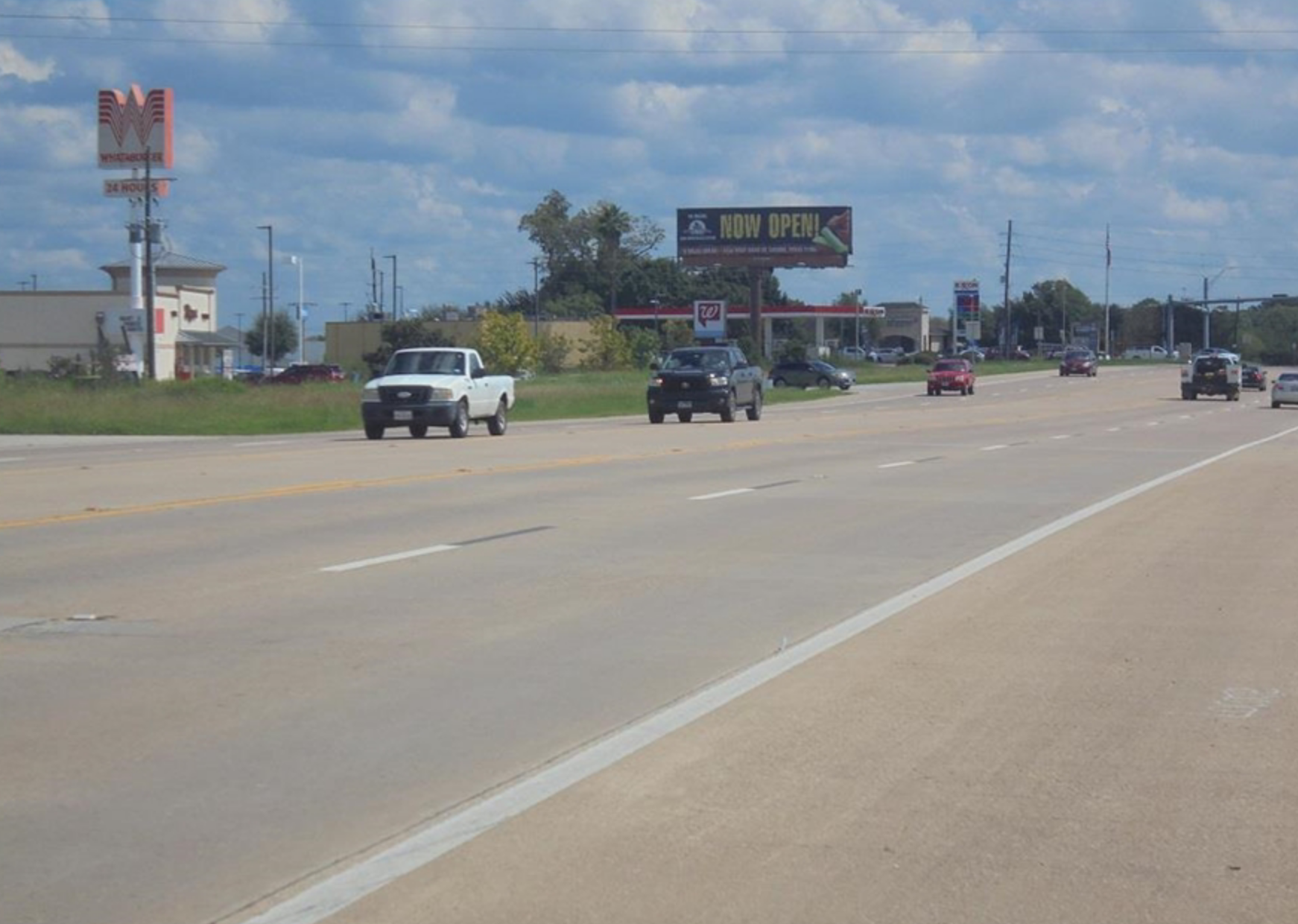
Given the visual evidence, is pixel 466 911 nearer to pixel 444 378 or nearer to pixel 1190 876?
pixel 1190 876

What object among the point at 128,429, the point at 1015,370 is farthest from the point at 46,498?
the point at 1015,370

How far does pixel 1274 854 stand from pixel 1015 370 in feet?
402


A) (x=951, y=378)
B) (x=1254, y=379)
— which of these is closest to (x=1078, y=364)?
(x=1254, y=379)

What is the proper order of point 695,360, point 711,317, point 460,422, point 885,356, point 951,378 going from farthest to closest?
1. point 885,356
2. point 711,317
3. point 951,378
4. point 695,360
5. point 460,422

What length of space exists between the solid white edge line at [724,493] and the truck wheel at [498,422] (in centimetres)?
1595

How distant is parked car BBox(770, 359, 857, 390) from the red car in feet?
24.7

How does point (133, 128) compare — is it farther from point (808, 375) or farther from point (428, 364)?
point (428, 364)

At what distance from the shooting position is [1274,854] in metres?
6.95

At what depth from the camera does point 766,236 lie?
119 meters

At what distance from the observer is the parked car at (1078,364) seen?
112875 millimetres

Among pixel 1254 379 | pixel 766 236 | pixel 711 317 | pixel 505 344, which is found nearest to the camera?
pixel 1254 379

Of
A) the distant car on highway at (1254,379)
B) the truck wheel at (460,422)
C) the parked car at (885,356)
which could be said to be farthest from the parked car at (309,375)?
the parked car at (885,356)

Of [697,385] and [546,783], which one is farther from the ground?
[697,385]

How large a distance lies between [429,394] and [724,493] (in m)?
14.4
